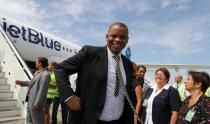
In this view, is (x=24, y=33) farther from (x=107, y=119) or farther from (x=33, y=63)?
(x=107, y=119)

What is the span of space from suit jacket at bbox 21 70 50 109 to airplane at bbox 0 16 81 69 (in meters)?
8.23

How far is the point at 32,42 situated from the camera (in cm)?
1631

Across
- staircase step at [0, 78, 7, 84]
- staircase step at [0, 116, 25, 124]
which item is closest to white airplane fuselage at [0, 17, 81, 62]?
staircase step at [0, 78, 7, 84]

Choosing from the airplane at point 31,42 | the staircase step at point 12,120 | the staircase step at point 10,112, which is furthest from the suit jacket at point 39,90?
the airplane at point 31,42

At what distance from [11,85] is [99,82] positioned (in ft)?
23.4

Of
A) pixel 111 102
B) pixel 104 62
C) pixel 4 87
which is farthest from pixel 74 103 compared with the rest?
pixel 4 87

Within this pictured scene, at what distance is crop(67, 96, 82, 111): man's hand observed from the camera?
2.55 meters

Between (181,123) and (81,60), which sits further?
(181,123)

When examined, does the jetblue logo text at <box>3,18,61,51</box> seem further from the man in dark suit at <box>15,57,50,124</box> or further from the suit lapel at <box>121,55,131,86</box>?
the suit lapel at <box>121,55,131,86</box>

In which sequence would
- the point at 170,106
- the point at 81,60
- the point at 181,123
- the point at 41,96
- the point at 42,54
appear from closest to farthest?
the point at 81,60, the point at 181,123, the point at 170,106, the point at 41,96, the point at 42,54

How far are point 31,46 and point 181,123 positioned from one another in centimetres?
1300

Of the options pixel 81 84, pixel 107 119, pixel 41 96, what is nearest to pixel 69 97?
pixel 81 84

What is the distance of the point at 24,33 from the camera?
51.4 ft

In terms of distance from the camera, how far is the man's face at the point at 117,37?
2.79 m
